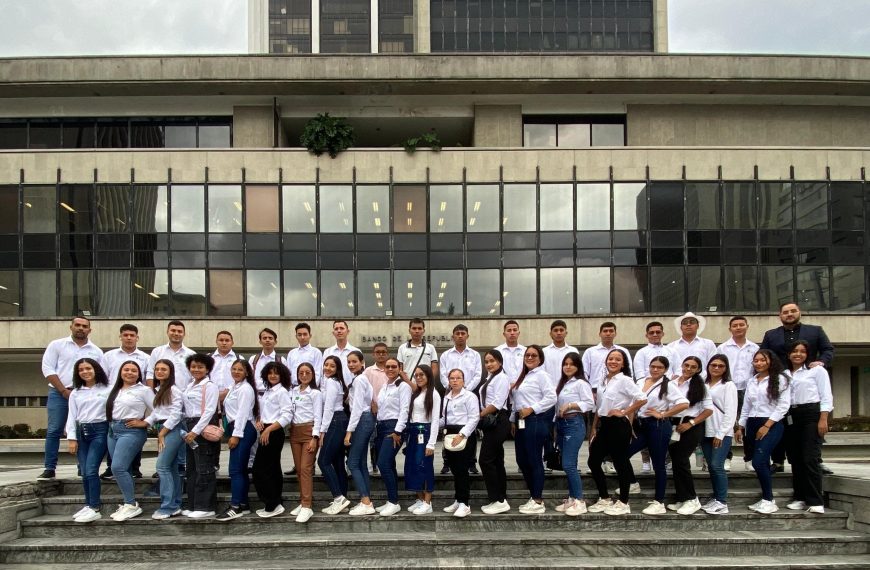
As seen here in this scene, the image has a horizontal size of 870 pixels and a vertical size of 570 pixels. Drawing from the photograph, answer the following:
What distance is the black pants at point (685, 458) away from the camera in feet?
26.9

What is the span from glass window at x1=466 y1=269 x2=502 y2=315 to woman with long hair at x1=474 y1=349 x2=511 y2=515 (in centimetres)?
1734

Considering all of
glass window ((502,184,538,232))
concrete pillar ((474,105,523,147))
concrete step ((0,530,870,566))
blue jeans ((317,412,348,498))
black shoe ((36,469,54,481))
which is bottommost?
concrete step ((0,530,870,566))

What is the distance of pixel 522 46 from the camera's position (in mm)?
70125

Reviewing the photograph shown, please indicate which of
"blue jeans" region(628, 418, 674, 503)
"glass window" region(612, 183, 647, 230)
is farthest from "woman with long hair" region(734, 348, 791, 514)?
"glass window" region(612, 183, 647, 230)

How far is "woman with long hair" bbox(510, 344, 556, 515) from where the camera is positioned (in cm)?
826

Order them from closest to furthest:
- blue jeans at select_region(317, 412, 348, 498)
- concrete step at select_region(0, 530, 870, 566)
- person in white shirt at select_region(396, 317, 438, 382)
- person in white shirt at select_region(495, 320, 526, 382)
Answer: concrete step at select_region(0, 530, 870, 566)
blue jeans at select_region(317, 412, 348, 498)
person in white shirt at select_region(495, 320, 526, 382)
person in white shirt at select_region(396, 317, 438, 382)

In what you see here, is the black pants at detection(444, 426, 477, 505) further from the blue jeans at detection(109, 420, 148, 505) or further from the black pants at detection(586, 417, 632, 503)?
the blue jeans at detection(109, 420, 148, 505)

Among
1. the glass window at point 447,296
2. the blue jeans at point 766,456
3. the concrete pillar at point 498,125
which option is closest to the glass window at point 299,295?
the glass window at point 447,296

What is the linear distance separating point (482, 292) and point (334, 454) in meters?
17.8

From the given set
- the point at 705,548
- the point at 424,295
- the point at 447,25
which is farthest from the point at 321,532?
the point at 447,25

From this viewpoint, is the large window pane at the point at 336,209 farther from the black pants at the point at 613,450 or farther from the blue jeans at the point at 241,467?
the black pants at the point at 613,450

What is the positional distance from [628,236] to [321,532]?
20054 mm

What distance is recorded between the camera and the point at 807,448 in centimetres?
823

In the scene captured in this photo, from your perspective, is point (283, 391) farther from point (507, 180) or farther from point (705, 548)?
point (507, 180)
